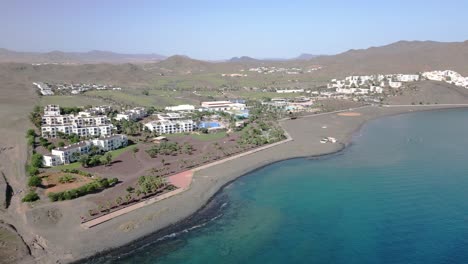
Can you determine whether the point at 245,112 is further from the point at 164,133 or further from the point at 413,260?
the point at 413,260

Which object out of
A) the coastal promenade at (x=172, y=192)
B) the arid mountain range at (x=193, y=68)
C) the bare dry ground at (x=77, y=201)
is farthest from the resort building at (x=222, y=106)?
the arid mountain range at (x=193, y=68)

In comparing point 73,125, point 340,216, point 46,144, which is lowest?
point 340,216

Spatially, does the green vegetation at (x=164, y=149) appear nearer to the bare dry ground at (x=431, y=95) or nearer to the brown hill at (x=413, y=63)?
the bare dry ground at (x=431, y=95)

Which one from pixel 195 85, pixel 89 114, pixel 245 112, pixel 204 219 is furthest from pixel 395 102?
pixel 204 219

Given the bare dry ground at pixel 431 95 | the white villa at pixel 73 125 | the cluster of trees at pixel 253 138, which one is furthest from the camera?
the bare dry ground at pixel 431 95

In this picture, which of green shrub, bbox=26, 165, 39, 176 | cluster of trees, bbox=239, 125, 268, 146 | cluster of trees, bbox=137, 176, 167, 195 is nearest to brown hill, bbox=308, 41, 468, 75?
cluster of trees, bbox=239, 125, 268, 146

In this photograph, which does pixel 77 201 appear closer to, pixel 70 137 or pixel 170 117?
pixel 70 137

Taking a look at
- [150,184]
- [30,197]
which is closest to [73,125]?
[30,197]
